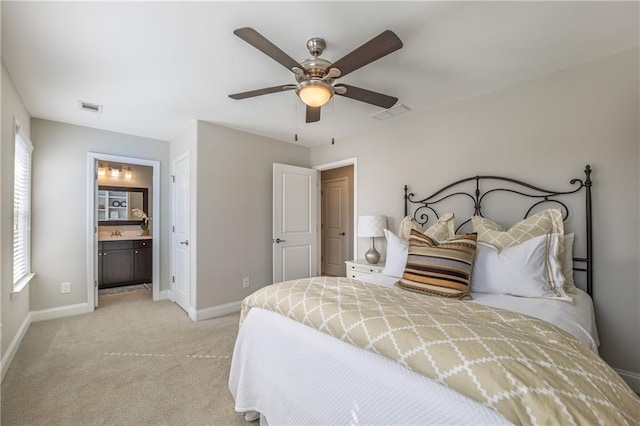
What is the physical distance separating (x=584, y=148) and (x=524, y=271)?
1143 mm

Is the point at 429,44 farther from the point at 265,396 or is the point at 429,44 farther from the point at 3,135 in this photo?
the point at 3,135

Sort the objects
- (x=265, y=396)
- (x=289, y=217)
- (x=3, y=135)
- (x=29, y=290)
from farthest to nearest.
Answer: (x=289, y=217)
(x=29, y=290)
(x=3, y=135)
(x=265, y=396)

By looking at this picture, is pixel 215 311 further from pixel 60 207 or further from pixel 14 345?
pixel 60 207

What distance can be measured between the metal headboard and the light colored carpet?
2440 mm

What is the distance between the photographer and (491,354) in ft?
3.17

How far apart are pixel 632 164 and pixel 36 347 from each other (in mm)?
5148

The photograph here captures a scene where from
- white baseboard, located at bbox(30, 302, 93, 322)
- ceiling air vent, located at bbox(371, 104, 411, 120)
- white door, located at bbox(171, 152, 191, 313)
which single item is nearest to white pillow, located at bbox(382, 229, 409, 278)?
ceiling air vent, located at bbox(371, 104, 411, 120)

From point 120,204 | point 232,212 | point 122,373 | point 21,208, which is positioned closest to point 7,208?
point 21,208

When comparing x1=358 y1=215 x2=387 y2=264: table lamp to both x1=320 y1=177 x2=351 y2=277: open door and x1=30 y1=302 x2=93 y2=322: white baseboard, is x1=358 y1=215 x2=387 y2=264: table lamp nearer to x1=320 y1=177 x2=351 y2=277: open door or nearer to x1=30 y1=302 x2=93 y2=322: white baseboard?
x1=320 y1=177 x2=351 y2=277: open door

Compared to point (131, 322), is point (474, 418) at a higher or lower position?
higher

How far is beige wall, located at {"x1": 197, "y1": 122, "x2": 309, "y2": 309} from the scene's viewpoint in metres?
3.45

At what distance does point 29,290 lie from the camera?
10.7ft

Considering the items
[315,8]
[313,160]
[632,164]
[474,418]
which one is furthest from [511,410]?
[313,160]

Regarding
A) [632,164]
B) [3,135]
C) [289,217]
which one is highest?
[3,135]
